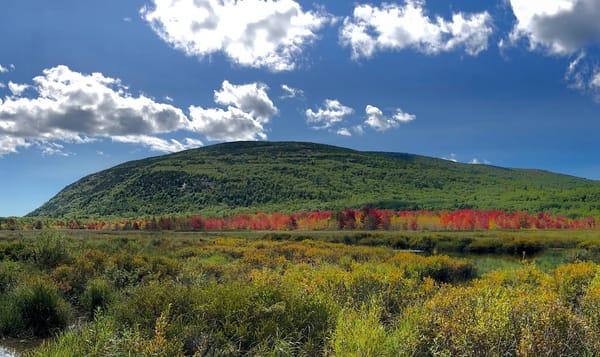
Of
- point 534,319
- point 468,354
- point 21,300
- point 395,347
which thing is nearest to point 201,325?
point 395,347

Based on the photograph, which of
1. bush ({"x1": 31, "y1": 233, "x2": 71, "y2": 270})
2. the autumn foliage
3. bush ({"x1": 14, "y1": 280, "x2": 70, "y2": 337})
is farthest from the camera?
the autumn foliage

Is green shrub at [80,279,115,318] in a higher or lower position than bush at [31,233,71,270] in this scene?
lower

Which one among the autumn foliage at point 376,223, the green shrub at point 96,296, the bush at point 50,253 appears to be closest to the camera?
the green shrub at point 96,296

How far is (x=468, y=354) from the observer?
5.15m

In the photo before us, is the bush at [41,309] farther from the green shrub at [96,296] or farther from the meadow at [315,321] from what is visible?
the green shrub at [96,296]

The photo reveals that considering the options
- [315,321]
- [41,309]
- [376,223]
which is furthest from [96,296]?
[376,223]

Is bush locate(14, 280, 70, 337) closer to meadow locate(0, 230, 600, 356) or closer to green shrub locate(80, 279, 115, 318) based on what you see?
meadow locate(0, 230, 600, 356)

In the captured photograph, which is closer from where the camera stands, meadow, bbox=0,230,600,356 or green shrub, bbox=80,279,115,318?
meadow, bbox=0,230,600,356

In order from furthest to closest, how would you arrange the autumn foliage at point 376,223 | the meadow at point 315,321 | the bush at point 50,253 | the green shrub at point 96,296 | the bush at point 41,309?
the autumn foliage at point 376,223, the bush at point 50,253, the green shrub at point 96,296, the bush at point 41,309, the meadow at point 315,321

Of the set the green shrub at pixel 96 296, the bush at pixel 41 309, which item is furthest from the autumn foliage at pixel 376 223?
the bush at pixel 41 309

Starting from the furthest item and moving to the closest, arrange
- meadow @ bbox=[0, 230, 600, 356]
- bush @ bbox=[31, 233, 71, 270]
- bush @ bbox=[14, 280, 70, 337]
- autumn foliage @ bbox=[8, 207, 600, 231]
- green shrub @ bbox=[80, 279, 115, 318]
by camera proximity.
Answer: autumn foliage @ bbox=[8, 207, 600, 231] < bush @ bbox=[31, 233, 71, 270] < green shrub @ bbox=[80, 279, 115, 318] < bush @ bbox=[14, 280, 70, 337] < meadow @ bbox=[0, 230, 600, 356]

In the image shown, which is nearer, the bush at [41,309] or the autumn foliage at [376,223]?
the bush at [41,309]

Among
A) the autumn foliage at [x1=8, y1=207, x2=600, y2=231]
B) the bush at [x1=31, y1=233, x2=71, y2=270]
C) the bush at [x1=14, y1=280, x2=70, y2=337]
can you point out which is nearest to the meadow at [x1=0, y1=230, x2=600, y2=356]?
the bush at [x1=14, y1=280, x2=70, y2=337]

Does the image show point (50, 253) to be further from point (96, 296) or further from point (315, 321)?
point (315, 321)
